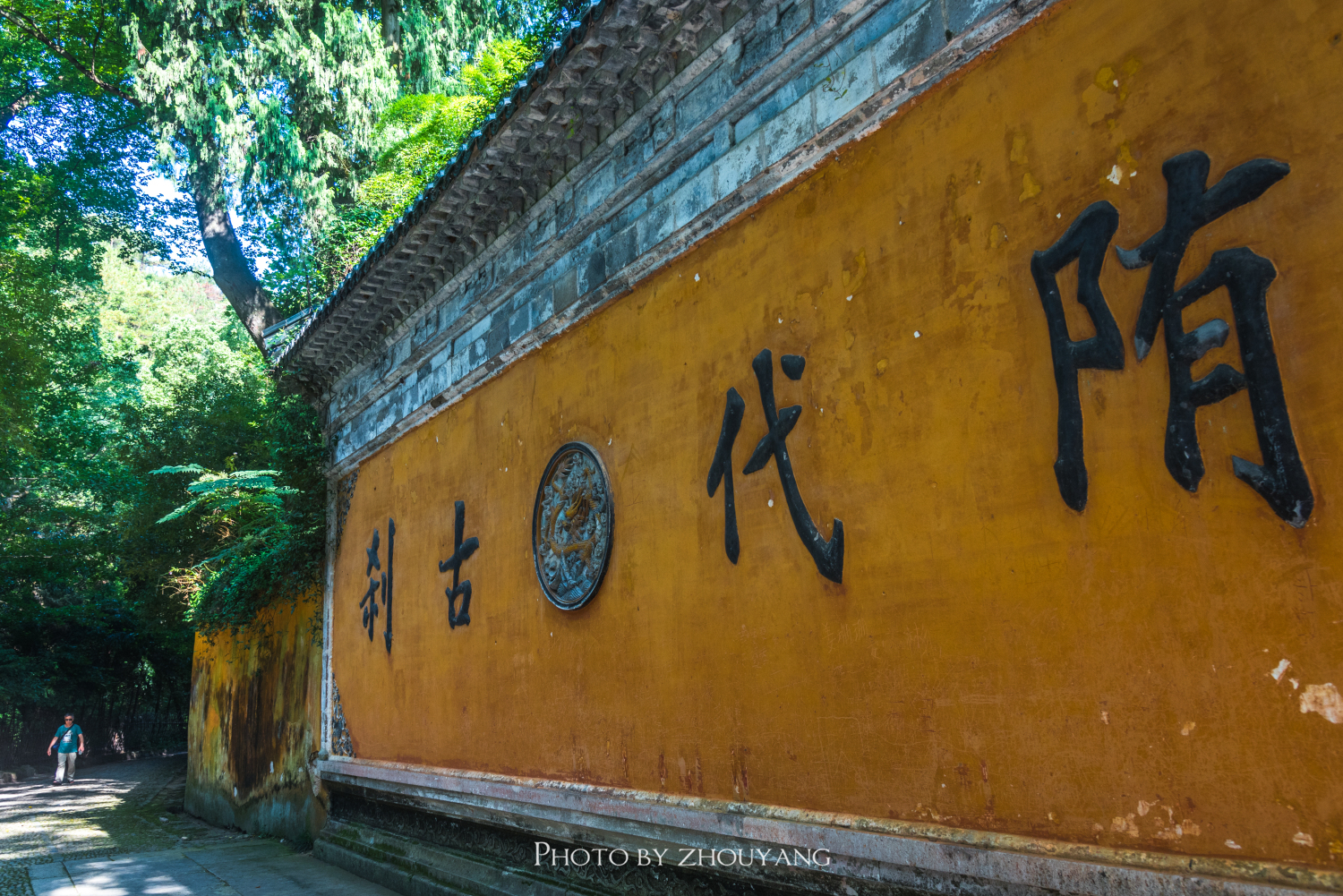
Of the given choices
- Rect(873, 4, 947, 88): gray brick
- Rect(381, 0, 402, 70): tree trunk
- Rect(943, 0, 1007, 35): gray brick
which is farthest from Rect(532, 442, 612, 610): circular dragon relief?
Rect(381, 0, 402, 70): tree trunk

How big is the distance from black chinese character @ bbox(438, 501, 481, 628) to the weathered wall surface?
3118 mm

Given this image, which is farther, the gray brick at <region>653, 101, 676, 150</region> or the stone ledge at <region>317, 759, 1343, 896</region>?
the gray brick at <region>653, 101, 676, 150</region>

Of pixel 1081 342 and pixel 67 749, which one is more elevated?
pixel 1081 342

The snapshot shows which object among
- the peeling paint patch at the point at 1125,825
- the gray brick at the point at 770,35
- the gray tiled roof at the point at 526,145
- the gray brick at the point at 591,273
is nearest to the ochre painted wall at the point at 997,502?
the peeling paint patch at the point at 1125,825

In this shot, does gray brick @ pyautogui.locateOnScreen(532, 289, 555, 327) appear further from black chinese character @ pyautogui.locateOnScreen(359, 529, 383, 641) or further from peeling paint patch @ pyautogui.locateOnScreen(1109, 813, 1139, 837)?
peeling paint patch @ pyautogui.locateOnScreen(1109, 813, 1139, 837)

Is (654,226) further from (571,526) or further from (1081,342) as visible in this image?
(1081,342)

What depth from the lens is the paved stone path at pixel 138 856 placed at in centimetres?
654

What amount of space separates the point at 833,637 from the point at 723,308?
1.63 meters

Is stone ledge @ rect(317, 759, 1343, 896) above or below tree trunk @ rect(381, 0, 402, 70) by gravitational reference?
below

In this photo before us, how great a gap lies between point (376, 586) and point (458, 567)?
1821 mm

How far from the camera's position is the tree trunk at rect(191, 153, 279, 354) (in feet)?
44.6

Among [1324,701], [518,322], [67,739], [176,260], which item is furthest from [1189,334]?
[176,260]

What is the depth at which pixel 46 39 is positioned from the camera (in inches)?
587

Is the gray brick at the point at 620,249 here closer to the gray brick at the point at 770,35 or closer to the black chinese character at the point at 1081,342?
the gray brick at the point at 770,35
